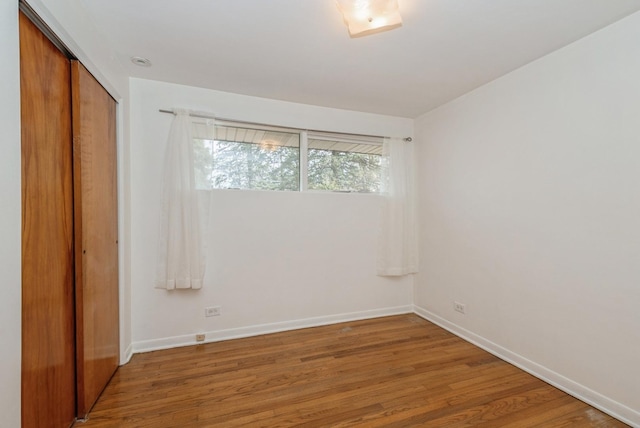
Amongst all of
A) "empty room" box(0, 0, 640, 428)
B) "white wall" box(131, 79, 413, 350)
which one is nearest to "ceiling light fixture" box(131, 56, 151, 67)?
"empty room" box(0, 0, 640, 428)

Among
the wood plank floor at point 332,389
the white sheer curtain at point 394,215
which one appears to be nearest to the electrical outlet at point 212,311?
the wood plank floor at point 332,389

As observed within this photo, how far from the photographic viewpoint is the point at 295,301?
3.01 m

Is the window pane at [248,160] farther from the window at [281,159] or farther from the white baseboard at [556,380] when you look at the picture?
the white baseboard at [556,380]

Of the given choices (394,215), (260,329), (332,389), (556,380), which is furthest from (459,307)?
(260,329)

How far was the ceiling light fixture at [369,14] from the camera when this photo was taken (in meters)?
1.46

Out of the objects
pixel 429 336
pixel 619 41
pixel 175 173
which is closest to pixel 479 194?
pixel 619 41

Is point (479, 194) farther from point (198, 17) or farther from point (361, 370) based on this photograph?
point (198, 17)

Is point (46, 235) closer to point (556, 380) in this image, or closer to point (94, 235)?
point (94, 235)

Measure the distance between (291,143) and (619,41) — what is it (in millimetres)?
2579

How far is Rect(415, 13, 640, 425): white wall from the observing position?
1701 millimetres

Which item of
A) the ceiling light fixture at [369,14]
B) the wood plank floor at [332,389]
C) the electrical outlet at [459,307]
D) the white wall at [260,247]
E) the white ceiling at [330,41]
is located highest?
the white ceiling at [330,41]

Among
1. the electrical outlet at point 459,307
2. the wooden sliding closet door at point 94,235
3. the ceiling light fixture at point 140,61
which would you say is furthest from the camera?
the electrical outlet at point 459,307

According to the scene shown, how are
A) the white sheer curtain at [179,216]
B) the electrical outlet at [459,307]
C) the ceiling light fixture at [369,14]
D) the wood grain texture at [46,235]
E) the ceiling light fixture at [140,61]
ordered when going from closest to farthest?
the wood grain texture at [46,235] < the ceiling light fixture at [369,14] < the ceiling light fixture at [140,61] < the white sheer curtain at [179,216] < the electrical outlet at [459,307]

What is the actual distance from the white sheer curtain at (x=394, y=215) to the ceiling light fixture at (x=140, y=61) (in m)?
2.48
